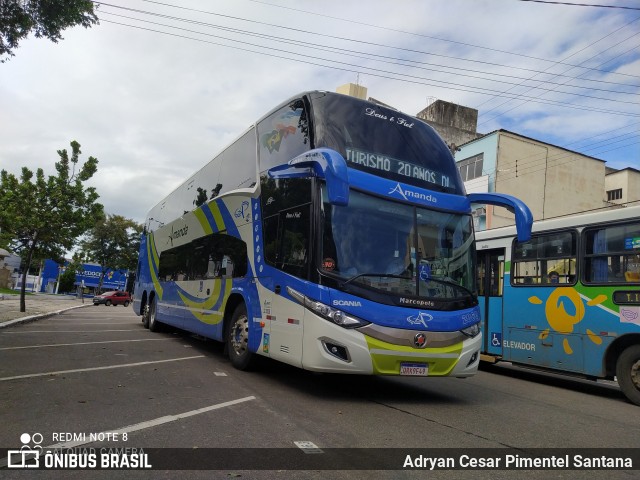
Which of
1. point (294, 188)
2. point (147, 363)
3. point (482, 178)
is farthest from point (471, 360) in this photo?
point (482, 178)

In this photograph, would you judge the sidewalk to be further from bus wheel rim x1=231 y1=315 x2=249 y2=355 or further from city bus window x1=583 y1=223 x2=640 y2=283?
city bus window x1=583 y1=223 x2=640 y2=283

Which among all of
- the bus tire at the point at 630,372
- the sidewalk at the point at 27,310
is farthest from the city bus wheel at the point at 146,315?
the bus tire at the point at 630,372

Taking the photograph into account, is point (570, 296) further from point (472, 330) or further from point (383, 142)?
point (383, 142)

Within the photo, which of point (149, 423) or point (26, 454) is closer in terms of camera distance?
point (26, 454)

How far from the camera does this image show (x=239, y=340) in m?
8.25

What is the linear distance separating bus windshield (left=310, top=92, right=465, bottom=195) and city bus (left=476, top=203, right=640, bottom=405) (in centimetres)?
317

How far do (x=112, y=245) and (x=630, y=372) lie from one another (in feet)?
177

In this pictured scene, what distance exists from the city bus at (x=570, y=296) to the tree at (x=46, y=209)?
18.3 meters

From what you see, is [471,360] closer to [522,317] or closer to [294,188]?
[294,188]

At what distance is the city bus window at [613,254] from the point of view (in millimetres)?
7992

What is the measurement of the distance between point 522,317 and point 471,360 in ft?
13.1

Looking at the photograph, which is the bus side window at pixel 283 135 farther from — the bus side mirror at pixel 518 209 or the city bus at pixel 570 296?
the city bus at pixel 570 296

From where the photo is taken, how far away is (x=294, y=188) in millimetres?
6879

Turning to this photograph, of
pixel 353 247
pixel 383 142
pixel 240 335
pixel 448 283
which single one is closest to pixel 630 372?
pixel 448 283
